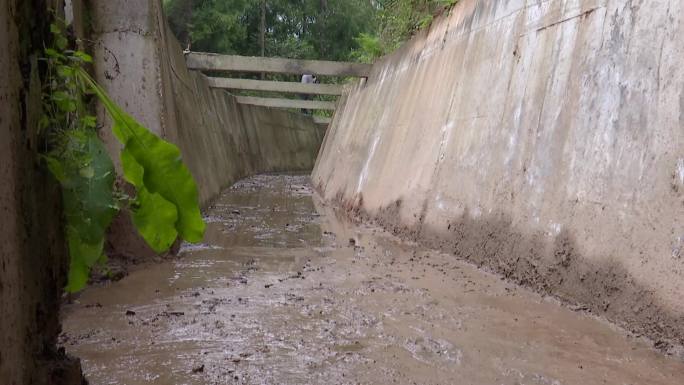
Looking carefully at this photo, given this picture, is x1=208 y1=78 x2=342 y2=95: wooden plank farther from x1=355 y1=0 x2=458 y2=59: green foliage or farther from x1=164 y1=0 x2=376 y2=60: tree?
x1=164 y1=0 x2=376 y2=60: tree

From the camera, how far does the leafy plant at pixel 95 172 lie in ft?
5.79

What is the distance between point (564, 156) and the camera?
12.8ft

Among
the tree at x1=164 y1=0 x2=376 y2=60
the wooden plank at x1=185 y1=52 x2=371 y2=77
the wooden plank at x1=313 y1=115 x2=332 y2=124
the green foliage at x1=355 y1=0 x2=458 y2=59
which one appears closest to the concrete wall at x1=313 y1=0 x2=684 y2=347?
the green foliage at x1=355 y1=0 x2=458 y2=59

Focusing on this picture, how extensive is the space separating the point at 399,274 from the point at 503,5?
2796 millimetres

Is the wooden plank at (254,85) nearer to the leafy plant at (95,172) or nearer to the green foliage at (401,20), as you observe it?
the green foliage at (401,20)

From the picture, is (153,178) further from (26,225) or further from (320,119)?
(320,119)

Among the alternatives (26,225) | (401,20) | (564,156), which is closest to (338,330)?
(26,225)

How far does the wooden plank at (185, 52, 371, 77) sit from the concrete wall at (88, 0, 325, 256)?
28 centimetres

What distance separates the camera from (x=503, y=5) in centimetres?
557

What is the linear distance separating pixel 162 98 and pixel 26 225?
3587 millimetres

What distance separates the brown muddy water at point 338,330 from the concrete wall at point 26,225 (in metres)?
0.69

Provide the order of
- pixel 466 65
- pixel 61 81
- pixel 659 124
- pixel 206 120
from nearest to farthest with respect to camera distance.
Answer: pixel 61 81 < pixel 659 124 < pixel 466 65 < pixel 206 120

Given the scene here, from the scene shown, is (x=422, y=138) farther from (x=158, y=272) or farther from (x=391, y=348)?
(x=391, y=348)

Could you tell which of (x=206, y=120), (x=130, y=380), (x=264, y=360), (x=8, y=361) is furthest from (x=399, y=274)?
(x=206, y=120)
